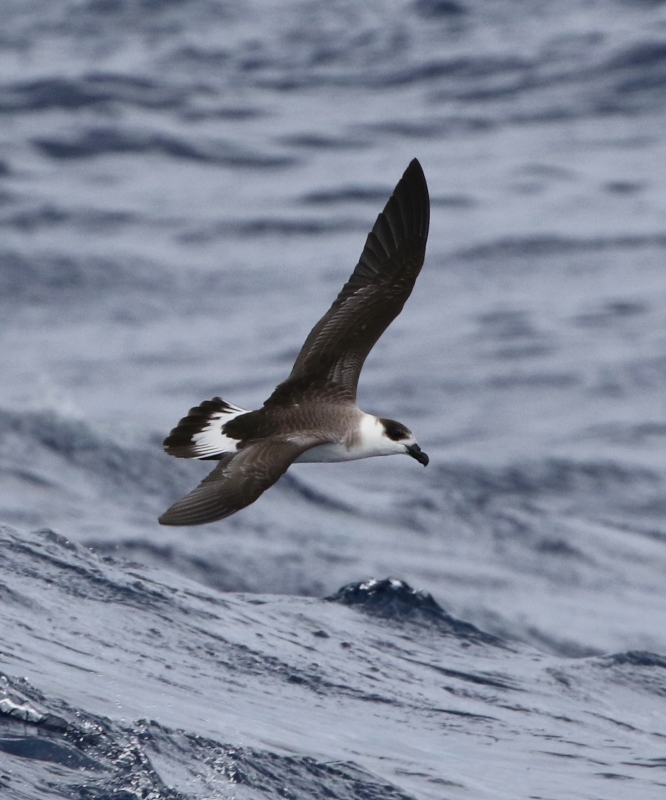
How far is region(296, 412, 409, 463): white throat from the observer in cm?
753

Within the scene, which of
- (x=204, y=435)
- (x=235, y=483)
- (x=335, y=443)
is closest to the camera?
(x=235, y=483)

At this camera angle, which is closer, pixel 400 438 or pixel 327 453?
pixel 327 453

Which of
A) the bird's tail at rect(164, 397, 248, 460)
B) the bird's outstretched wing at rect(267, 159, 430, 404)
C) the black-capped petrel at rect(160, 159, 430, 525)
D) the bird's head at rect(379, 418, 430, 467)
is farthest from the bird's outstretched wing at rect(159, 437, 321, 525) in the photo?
the bird's outstretched wing at rect(267, 159, 430, 404)

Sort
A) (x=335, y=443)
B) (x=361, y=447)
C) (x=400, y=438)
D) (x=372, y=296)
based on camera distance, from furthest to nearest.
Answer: (x=372, y=296), (x=400, y=438), (x=361, y=447), (x=335, y=443)

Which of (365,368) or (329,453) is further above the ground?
(365,368)

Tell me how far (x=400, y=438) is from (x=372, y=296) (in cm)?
88

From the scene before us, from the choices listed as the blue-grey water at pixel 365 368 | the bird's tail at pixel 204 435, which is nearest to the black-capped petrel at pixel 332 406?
the bird's tail at pixel 204 435

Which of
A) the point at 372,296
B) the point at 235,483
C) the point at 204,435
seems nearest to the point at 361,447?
the point at 204,435

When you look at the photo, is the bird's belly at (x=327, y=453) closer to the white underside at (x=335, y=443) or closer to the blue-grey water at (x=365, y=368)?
the white underside at (x=335, y=443)

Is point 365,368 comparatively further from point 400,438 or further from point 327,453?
point 327,453

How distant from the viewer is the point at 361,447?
7633mm

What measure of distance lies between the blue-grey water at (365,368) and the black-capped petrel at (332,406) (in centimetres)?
107

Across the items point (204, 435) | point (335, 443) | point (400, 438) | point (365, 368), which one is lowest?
point (204, 435)

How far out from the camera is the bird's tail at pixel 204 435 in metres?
7.04
